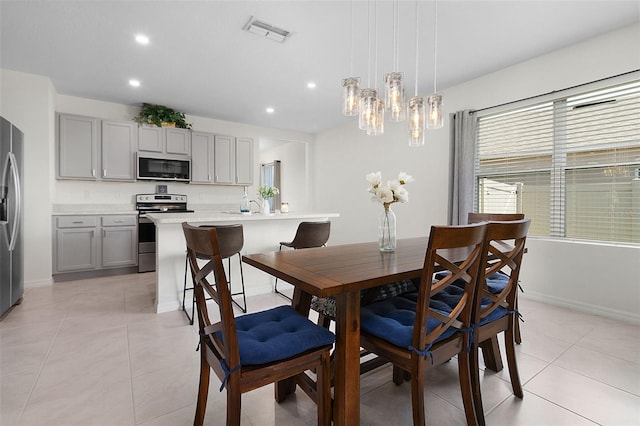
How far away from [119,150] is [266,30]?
3119mm

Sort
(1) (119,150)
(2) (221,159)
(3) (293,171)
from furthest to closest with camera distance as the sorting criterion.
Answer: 1. (3) (293,171)
2. (2) (221,159)
3. (1) (119,150)

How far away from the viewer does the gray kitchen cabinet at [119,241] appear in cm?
424

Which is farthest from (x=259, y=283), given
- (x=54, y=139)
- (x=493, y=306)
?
(x=54, y=139)

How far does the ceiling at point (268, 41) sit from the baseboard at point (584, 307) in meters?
2.53

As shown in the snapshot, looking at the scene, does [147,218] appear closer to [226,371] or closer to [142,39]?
[142,39]

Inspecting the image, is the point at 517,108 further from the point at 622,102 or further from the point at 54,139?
the point at 54,139

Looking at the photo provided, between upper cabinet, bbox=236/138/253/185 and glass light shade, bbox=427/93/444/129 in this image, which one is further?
upper cabinet, bbox=236/138/253/185

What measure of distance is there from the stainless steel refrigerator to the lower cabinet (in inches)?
32.2

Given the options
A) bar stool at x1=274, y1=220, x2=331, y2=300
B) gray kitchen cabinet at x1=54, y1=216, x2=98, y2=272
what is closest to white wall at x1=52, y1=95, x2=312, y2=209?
gray kitchen cabinet at x1=54, y1=216, x2=98, y2=272

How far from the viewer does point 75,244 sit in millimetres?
4035

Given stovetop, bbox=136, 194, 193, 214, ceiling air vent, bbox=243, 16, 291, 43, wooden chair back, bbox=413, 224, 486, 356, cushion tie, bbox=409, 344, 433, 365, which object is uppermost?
ceiling air vent, bbox=243, 16, 291, 43

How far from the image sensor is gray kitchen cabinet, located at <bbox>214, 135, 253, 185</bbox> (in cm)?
534

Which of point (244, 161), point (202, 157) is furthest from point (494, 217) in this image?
point (202, 157)

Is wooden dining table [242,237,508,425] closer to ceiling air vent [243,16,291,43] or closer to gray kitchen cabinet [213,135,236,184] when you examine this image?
ceiling air vent [243,16,291,43]
